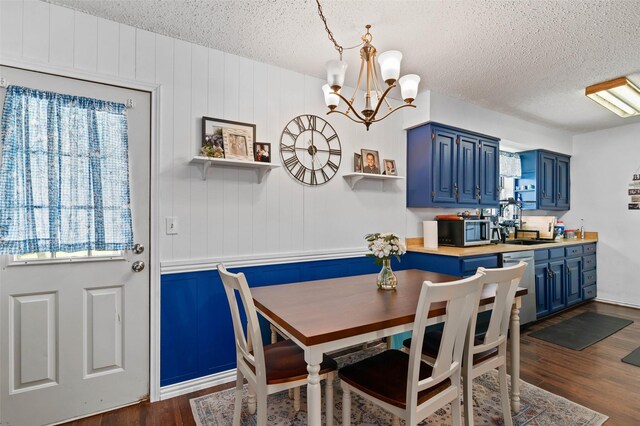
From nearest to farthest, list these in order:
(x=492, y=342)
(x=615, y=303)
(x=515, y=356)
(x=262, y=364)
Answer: (x=262, y=364), (x=492, y=342), (x=515, y=356), (x=615, y=303)

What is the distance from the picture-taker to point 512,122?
407 cm

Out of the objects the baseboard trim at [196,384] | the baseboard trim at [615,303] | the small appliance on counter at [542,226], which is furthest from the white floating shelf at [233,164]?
the baseboard trim at [615,303]

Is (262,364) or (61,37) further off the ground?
(61,37)

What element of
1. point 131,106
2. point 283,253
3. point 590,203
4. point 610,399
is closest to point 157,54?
point 131,106

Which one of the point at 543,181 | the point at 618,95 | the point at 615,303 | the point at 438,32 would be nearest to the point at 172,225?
the point at 438,32

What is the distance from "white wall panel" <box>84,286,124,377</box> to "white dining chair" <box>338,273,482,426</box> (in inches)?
61.0

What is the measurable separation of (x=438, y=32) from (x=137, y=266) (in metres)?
2.63

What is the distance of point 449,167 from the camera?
11.4ft

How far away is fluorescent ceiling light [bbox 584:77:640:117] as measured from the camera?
2.95 metres

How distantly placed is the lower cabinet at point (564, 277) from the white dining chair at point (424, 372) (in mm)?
2828

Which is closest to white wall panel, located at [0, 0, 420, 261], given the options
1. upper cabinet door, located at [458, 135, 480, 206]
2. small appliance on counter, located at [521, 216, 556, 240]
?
upper cabinet door, located at [458, 135, 480, 206]

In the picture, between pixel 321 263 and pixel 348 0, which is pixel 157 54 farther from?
pixel 321 263

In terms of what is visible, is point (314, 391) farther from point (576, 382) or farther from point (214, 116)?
point (576, 382)

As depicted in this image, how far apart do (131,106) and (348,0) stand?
158cm
